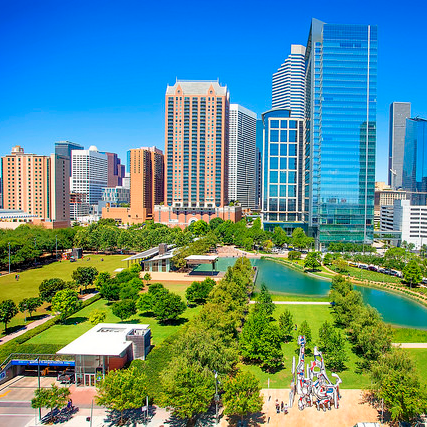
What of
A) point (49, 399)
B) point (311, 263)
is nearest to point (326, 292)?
point (311, 263)

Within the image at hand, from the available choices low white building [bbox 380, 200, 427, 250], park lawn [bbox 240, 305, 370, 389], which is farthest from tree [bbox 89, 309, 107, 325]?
low white building [bbox 380, 200, 427, 250]

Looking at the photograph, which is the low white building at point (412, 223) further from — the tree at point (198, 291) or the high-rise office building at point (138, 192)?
the high-rise office building at point (138, 192)

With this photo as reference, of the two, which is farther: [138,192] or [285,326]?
[138,192]

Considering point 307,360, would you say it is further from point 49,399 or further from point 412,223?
point 412,223

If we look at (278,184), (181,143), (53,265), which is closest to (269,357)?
(53,265)

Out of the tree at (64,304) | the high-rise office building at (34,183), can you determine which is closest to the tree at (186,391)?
the tree at (64,304)

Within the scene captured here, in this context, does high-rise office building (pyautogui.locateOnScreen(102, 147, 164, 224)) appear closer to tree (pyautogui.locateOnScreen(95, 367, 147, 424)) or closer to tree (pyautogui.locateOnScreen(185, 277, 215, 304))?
tree (pyautogui.locateOnScreen(185, 277, 215, 304))
